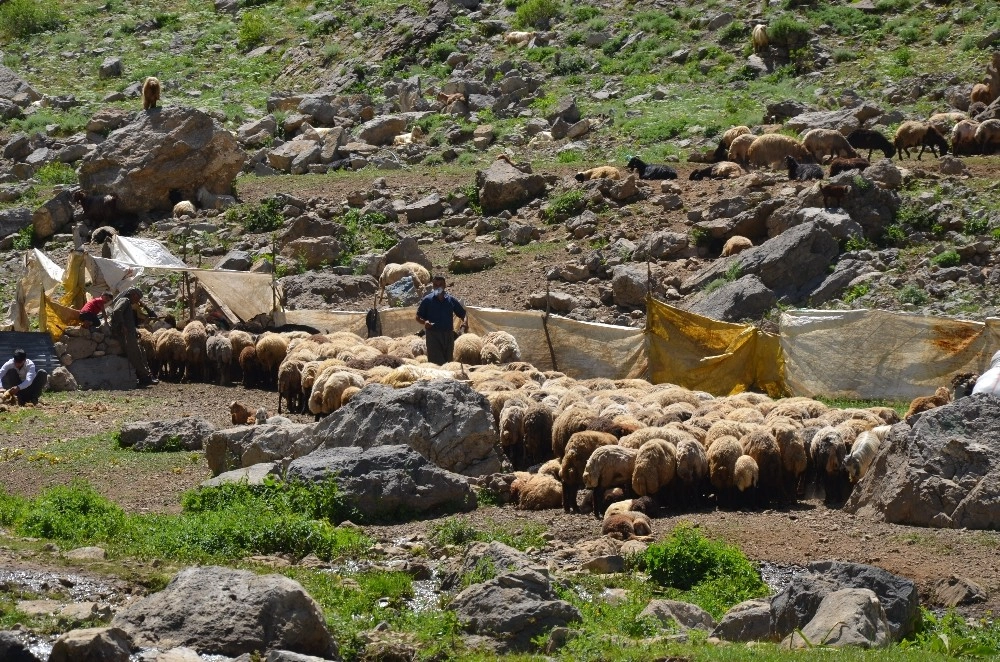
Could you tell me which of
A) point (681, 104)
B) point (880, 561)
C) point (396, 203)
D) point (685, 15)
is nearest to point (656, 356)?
point (880, 561)

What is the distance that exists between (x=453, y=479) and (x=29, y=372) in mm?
9164

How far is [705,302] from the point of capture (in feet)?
73.3

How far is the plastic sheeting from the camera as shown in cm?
1716

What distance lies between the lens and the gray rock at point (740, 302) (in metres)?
21.8

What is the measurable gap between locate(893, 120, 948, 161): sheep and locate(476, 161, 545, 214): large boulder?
305 inches

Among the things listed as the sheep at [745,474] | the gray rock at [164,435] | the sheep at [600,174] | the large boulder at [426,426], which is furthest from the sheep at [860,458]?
the sheep at [600,174]

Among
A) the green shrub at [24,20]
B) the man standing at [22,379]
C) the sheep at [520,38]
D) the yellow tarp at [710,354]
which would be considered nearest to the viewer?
the yellow tarp at [710,354]

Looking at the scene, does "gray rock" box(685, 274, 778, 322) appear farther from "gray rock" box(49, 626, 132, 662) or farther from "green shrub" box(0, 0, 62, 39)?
"green shrub" box(0, 0, 62, 39)

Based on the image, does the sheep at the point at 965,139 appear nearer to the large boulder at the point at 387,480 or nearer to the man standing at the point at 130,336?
the man standing at the point at 130,336

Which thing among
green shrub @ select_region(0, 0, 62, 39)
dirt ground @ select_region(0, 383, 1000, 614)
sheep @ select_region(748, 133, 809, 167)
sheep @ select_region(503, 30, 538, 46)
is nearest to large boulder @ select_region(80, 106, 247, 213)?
sheep @ select_region(503, 30, 538, 46)

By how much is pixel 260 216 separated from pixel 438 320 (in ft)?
44.2

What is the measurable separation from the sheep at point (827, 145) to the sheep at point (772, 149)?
0.19 m

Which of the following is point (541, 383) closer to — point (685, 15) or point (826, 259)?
point (826, 259)

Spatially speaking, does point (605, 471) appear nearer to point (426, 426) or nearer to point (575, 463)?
point (575, 463)
